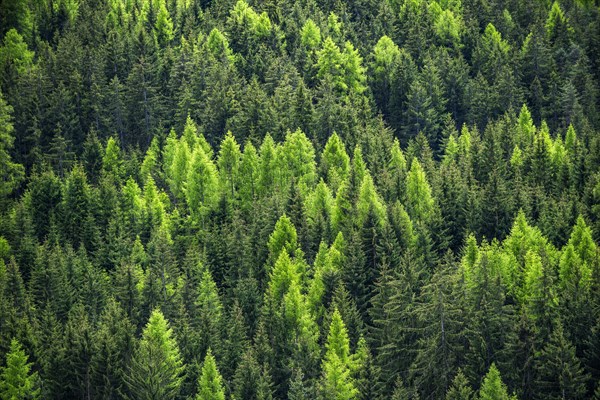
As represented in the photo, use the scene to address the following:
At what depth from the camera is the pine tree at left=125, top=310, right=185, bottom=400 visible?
78.2 m

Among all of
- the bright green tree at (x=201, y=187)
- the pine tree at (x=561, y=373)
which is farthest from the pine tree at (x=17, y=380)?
the pine tree at (x=561, y=373)

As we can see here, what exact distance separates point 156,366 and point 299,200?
2894cm

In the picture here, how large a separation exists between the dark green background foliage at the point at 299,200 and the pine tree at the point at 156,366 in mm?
248

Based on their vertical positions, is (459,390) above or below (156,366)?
below

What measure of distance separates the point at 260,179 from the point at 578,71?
61489 mm

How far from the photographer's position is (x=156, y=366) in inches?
3091

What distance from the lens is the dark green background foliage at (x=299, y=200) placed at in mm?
77875

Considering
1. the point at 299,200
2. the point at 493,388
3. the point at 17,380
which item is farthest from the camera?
the point at 299,200

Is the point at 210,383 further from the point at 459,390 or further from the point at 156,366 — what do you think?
the point at 459,390

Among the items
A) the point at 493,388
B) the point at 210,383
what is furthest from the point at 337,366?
the point at 493,388

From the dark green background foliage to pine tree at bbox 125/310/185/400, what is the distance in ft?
0.81

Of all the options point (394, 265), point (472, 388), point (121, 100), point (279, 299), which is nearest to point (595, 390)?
point (472, 388)

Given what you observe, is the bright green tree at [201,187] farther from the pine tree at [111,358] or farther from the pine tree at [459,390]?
the pine tree at [459,390]

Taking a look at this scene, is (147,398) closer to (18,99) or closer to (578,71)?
(18,99)
